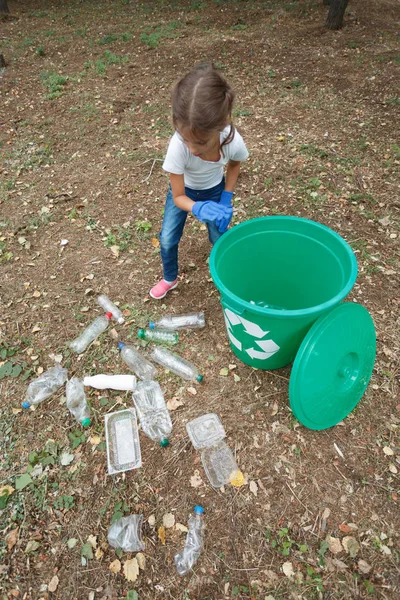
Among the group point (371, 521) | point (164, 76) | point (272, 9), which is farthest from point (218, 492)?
point (272, 9)

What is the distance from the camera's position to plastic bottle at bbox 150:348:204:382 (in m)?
2.60

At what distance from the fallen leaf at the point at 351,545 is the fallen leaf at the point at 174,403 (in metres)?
1.19

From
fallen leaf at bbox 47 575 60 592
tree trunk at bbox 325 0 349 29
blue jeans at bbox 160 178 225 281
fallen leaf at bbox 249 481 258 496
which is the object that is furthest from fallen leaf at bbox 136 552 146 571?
tree trunk at bbox 325 0 349 29

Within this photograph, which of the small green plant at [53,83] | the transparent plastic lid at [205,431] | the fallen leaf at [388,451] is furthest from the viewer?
the small green plant at [53,83]

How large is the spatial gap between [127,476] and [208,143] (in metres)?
1.98

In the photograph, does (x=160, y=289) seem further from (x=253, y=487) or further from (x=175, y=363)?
(x=253, y=487)

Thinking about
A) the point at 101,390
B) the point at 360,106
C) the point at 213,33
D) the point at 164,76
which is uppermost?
the point at 213,33

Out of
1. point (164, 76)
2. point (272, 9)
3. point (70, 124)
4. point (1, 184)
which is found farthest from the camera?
point (272, 9)

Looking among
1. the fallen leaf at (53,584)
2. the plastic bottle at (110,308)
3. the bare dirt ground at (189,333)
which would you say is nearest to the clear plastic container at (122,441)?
the bare dirt ground at (189,333)

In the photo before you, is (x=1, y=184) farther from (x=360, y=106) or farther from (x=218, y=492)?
(x=360, y=106)

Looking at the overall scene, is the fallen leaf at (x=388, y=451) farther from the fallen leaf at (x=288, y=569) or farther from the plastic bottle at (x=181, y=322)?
the plastic bottle at (x=181, y=322)

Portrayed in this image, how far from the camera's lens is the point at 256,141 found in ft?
15.4

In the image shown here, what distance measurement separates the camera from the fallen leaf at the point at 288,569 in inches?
72.7

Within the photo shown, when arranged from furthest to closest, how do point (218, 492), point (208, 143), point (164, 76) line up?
1. point (164, 76)
2. point (218, 492)
3. point (208, 143)
